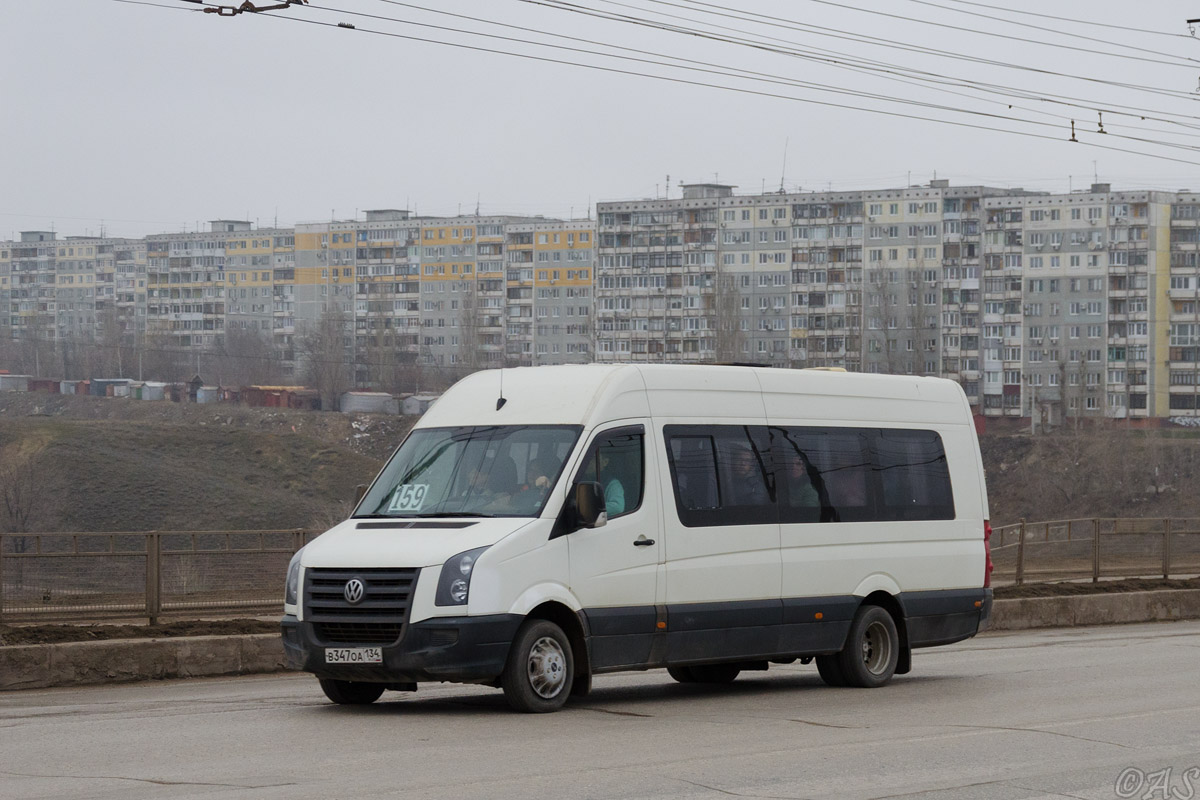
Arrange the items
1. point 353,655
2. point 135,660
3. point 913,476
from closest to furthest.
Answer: point 353,655 < point 913,476 < point 135,660

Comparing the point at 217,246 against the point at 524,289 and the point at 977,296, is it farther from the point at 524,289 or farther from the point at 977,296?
the point at 977,296

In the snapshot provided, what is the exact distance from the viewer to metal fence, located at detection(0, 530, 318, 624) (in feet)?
61.0

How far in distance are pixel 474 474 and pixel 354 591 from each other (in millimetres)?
1353

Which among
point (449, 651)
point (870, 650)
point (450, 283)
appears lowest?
point (870, 650)

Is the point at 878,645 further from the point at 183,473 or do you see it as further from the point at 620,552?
the point at 183,473

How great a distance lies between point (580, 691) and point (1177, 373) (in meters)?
133

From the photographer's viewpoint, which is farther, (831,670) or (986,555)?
(986,555)

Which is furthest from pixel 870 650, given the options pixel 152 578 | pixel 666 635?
pixel 152 578

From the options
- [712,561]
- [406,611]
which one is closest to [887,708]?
[712,561]

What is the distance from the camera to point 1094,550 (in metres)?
28.3

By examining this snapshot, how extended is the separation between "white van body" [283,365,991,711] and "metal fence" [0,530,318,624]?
23.5ft

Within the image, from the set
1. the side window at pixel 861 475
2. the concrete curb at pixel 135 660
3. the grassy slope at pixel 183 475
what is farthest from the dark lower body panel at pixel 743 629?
the grassy slope at pixel 183 475

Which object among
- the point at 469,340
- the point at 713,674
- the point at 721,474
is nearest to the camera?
the point at 721,474

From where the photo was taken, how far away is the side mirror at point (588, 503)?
39.2 ft
